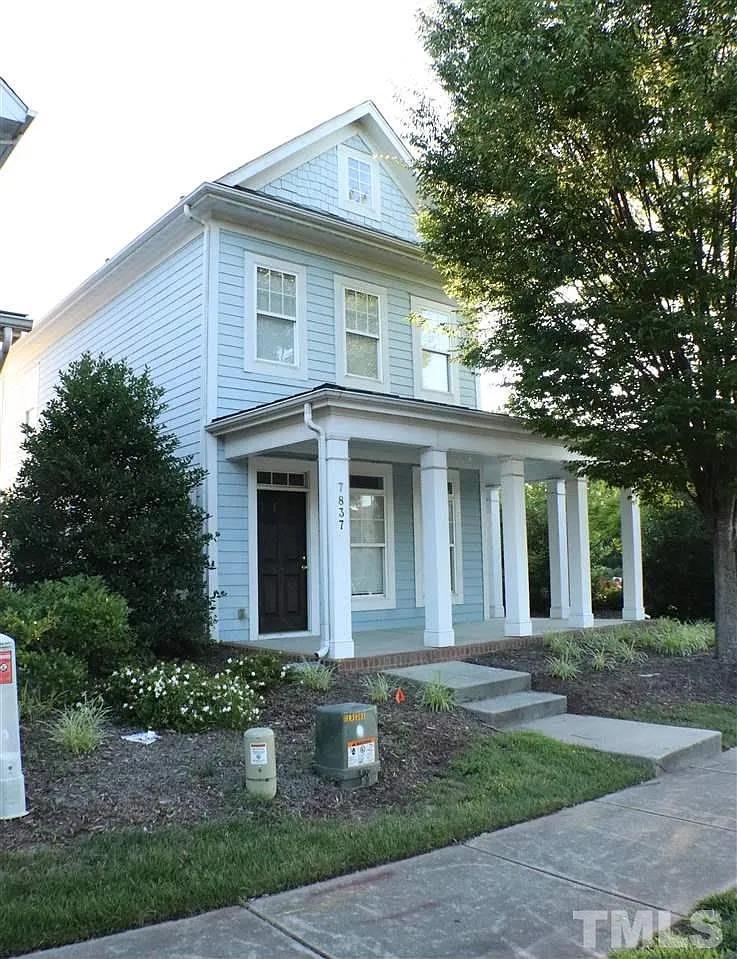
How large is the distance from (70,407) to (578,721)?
6.51 m

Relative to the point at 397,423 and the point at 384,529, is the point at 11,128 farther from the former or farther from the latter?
the point at 384,529

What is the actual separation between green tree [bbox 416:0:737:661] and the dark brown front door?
355cm

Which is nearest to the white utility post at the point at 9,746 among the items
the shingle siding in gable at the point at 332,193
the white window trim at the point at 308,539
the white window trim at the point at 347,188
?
the white window trim at the point at 308,539

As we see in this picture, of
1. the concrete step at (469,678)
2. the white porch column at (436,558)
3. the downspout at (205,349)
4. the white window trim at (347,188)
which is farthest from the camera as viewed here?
the white window trim at (347,188)

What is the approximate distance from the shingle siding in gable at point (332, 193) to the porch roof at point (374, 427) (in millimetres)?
4041

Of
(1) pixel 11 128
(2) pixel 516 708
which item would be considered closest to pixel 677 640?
(2) pixel 516 708

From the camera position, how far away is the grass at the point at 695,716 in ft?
23.9

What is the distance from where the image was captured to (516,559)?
11.0 m

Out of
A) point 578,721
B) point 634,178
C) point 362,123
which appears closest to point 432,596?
point 578,721

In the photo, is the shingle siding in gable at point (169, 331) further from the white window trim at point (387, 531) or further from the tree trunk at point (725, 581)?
the tree trunk at point (725, 581)

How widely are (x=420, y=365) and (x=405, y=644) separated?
5102 millimetres

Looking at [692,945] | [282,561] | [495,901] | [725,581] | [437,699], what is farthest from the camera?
[282,561]

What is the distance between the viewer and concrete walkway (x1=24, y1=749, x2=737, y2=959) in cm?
323

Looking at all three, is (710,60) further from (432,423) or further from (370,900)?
(370,900)
